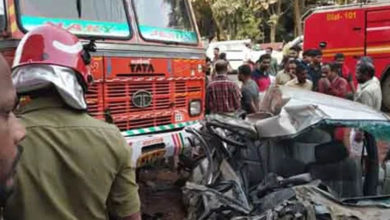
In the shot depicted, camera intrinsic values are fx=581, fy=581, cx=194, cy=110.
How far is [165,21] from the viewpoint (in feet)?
20.1

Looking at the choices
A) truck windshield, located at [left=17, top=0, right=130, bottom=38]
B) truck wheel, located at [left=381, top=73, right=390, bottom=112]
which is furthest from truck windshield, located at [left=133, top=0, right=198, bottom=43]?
truck wheel, located at [left=381, top=73, right=390, bottom=112]

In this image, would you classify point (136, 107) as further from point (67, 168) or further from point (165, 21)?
point (67, 168)

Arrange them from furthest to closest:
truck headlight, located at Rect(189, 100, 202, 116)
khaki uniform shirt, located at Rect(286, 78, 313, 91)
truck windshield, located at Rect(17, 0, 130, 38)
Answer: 1. khaki uniform shirt, located at Rect(286, 78, 313, 91)
2. truck headlight, located at Rect(189, 100, 202, 116)
3. truck windshield, located at Rect(17, 0, 130, 38)

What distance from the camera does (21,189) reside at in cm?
167

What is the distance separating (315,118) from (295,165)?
1.79 feet

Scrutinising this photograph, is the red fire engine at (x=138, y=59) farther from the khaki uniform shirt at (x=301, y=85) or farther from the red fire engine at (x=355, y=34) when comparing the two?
the red fire engine at (x=355, y=34)

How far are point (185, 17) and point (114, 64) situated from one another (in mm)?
1552

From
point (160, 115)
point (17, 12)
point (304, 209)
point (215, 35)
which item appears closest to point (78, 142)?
point (304, 209)

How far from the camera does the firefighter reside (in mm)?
1687

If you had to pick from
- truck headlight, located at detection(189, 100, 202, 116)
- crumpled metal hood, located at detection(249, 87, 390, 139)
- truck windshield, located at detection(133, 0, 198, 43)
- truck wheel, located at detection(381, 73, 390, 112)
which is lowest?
truck wheel, located at detection(381, 73, 390, 112)

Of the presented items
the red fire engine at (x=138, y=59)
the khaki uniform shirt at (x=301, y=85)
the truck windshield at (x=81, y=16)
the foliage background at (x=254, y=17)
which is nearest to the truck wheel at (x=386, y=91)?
the khaki uniform shirt at (x=301, y=85)

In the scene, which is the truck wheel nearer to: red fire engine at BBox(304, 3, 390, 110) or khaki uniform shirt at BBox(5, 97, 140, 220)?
red fire engine at BBox(304, 3, 390, 110)

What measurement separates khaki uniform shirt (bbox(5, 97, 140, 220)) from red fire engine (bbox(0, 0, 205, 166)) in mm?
2941

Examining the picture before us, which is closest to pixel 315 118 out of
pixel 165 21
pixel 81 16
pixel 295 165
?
pixel 295 165
